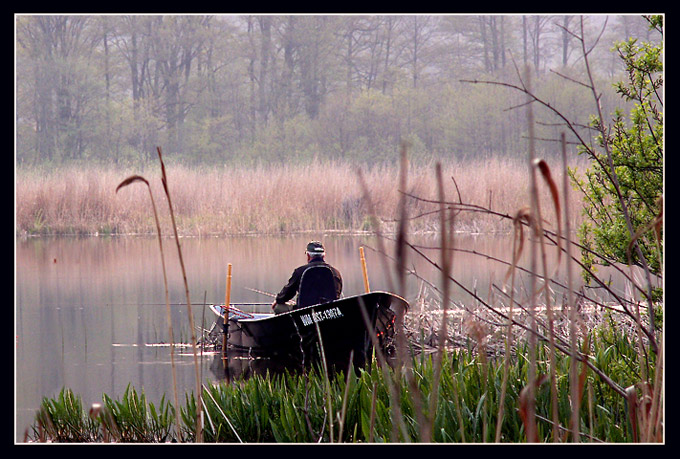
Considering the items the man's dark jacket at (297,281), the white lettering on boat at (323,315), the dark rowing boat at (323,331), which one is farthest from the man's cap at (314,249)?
the white lettering on boat at (323,315)

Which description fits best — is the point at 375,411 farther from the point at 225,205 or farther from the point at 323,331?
the point at 225,205

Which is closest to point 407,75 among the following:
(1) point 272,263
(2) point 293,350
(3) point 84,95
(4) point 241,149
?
(4) point 241,149

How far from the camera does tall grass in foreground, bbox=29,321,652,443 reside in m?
3.80

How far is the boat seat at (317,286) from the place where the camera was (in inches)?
358

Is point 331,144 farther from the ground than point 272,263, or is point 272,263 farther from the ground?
point 331,144

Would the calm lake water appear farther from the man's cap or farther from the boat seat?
the man's cap

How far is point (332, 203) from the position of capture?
899 inches

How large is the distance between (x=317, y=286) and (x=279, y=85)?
102ft

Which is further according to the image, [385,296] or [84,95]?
[84,95]

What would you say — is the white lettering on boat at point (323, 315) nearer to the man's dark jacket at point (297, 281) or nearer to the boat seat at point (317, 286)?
the boat seat at point (317, 286)


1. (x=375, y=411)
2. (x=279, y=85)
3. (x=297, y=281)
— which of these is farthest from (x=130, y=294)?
(x=279, y=85)

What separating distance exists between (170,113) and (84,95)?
405 cm

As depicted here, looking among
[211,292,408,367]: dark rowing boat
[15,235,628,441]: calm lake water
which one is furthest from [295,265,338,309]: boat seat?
[15,235,628,441]: calm lake water

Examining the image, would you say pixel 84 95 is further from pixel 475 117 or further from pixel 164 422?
pixel 164 422
